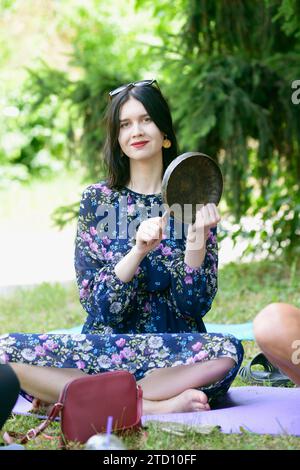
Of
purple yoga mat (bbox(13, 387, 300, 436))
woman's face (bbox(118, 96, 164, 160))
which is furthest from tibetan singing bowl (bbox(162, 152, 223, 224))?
purple yoga mat (bbox(13, 387, 300, 436))

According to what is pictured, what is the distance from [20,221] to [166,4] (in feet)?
16.3

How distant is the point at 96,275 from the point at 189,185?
528 mm

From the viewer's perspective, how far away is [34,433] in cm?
244

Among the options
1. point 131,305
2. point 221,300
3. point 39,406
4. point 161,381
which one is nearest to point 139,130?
point 131,305

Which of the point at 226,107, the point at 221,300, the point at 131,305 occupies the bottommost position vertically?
the point at 221,300

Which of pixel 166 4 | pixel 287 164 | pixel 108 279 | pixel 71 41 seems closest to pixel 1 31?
pixel 71 41

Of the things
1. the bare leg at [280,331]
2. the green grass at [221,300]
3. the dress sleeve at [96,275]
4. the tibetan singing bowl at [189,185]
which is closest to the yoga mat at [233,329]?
the green grass at [221,300]

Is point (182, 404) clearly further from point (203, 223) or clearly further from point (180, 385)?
point (203, 223)

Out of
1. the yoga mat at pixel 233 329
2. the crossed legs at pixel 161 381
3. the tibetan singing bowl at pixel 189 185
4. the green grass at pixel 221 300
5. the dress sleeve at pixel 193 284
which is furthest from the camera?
the green grass at pixel 221 300

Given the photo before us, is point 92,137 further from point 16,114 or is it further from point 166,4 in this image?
point 16,114

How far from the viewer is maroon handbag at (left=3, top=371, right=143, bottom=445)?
7.72ft

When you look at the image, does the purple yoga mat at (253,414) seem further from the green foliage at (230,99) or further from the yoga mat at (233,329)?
the green foliage at (230,99)

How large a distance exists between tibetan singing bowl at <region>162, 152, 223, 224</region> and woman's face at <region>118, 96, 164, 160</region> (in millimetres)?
397

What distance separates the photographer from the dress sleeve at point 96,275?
2830 mm
